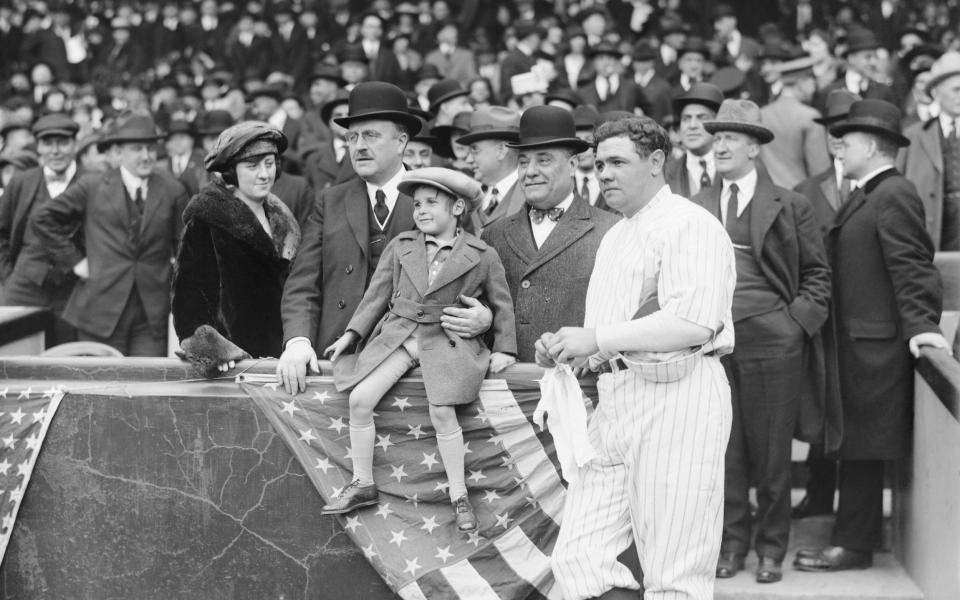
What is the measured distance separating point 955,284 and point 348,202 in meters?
3.59

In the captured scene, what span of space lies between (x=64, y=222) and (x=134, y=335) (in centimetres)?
95

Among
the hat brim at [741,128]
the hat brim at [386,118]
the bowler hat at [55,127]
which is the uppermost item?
the bowler hat at [55,127]

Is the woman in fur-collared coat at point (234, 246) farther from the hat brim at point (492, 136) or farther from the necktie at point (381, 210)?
the hat brim at point (492, 136)

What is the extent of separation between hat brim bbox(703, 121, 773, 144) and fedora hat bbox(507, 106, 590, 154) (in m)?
0.97

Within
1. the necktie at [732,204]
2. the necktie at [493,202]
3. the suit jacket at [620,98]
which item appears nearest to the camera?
the necktie at [732,204]

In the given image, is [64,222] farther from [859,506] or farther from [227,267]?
[859,506]

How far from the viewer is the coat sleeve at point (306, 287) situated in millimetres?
5723

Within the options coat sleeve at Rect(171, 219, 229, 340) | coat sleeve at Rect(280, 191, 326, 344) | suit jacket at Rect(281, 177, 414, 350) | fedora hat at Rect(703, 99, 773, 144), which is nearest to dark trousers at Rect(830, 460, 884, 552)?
fedora hat at Rect(703, 99, 773, 144)

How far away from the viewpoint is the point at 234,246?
237 inches

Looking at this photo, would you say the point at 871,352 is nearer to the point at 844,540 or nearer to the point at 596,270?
the point at 844,540

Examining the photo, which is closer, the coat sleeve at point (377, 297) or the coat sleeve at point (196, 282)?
the coat sleeve at point (377, 297)

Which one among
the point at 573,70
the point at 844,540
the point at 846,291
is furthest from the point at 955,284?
the point at 573,70

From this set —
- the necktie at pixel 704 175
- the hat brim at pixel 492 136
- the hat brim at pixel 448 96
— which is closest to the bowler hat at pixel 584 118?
the necktie at pixel 704 175

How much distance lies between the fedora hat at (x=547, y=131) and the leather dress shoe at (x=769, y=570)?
7.64 feet
